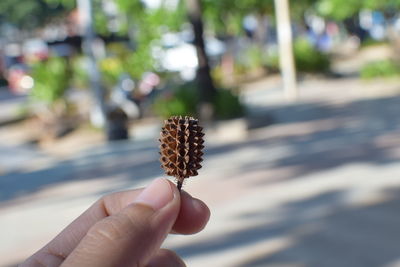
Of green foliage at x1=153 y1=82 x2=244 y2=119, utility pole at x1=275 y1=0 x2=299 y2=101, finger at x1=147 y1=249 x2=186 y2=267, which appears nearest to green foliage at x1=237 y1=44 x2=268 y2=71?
utility pole at x1=275 y1=0 x2=299 y2=101

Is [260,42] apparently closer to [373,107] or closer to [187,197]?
[373,107]

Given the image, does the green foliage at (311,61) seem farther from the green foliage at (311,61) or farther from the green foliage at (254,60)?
the green foliage at (254,60)

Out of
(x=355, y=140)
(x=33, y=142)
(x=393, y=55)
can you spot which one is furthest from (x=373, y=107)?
(x=33, y=142)

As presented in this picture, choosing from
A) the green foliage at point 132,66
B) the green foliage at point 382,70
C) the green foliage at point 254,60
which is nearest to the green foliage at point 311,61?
the green foliage at point 254,60

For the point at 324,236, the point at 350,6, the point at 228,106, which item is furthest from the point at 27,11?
the point at 324,236

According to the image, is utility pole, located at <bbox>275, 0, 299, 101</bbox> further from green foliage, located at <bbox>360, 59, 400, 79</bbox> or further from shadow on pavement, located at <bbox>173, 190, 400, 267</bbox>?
shadow on pavement, located at <bbox>173, 190, 400, 267</bbox>
